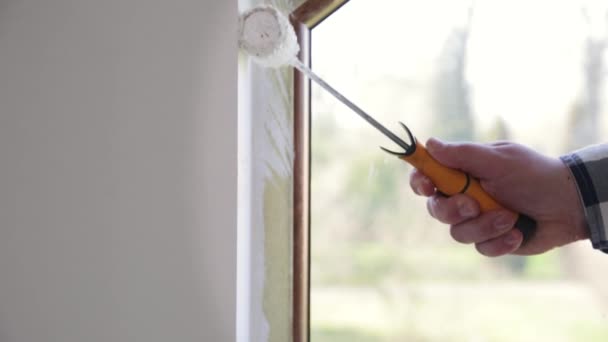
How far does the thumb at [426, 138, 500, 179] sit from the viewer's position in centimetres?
60

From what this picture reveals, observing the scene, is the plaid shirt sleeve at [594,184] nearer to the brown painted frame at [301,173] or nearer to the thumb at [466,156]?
the thumb at [466,156]

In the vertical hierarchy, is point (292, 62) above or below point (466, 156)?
above

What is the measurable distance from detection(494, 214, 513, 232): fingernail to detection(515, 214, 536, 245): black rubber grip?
0.02m

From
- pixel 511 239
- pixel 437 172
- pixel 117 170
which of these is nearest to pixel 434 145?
pixel 437 172

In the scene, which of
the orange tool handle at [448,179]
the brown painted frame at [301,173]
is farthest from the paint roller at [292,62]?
the brown painted frame at [301,173]

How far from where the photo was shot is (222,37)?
0.65 m

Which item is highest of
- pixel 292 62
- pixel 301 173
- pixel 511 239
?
pixel 292 62

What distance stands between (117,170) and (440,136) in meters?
0.46

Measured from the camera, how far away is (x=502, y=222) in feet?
2.03

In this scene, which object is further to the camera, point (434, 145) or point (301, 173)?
point (301, 173)

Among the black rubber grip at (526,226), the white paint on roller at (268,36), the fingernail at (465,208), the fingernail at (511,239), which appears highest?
the white paint on roller at (268,36)

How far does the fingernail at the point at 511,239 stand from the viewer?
25.1 inches

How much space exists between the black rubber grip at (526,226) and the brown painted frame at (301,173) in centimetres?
30

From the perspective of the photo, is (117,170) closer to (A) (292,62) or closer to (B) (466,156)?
(A) (292,62)
